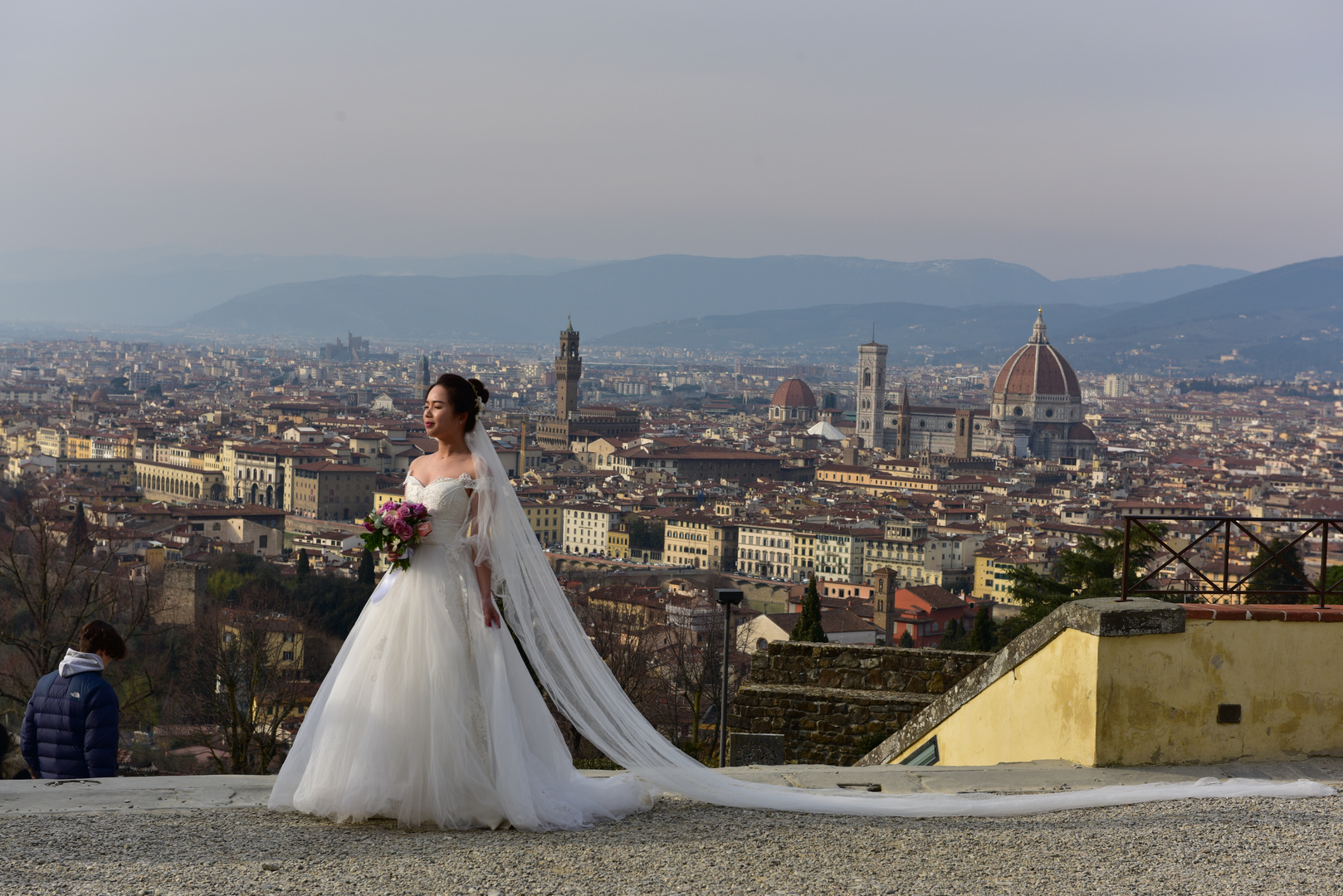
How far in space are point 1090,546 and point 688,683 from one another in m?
4.69

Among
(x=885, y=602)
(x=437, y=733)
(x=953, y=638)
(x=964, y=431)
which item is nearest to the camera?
(x=437, y=733)

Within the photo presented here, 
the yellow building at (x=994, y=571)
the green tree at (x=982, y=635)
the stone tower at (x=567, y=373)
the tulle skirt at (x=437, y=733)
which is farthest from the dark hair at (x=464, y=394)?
the stone tower at (x=567, y=373)

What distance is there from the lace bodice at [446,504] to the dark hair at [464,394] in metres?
0.13

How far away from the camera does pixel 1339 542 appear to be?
36.0 meters

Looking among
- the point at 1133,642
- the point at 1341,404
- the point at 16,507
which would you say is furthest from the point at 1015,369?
the point at 1133,642

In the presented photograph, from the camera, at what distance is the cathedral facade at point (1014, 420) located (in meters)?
86.6

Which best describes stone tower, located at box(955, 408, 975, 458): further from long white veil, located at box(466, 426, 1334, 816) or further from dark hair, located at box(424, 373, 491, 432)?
dark hair, located at box(424, 373, 491, 432)

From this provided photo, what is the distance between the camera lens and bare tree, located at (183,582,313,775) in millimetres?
10414

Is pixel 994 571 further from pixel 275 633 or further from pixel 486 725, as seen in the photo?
pixel 486 725

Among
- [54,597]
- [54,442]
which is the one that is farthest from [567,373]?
[54,597]

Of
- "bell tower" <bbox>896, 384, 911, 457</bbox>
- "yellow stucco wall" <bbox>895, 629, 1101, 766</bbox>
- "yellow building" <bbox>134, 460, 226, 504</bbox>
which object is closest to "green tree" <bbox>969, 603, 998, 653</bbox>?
"yellow stucco wall" <bbox>895, 629, 1101, 766</bbox>

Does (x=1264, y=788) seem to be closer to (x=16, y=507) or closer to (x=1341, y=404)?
(x=16, y=507)

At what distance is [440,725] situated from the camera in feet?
8.72

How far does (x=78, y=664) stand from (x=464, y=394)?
1.01 metres
